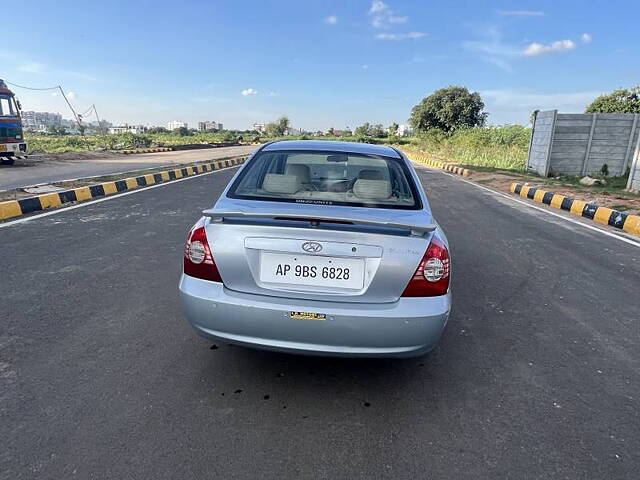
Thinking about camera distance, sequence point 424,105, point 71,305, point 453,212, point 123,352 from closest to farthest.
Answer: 1. point 123,352
2. point 71,305
3. point 453,212
4. point 424,105

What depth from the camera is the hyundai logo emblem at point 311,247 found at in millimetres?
2107

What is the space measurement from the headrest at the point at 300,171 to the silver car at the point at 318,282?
85 centimetres

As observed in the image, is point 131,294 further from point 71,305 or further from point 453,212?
point 453,212

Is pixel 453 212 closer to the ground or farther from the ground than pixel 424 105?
closer to the ground

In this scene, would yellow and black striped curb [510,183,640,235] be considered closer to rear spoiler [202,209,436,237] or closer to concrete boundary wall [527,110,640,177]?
concrete boundary wall [527,110,640,177]

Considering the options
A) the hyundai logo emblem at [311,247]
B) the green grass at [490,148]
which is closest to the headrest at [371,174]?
the hyundai logo emblem at [311,247]

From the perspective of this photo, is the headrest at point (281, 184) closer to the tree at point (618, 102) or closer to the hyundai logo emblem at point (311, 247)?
the hyundai logo emblem at point (311, 247)

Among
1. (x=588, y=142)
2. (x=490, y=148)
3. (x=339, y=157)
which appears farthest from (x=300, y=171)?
(x=490, y=148)

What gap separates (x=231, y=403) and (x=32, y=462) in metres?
0.88

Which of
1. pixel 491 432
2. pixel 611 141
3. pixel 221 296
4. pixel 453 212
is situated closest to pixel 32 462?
pixel 221 296

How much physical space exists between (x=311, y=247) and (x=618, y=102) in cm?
4328

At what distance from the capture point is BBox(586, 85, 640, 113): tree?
33688 mm

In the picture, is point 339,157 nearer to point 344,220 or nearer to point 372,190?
point 372,190

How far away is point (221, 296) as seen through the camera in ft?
7.23
